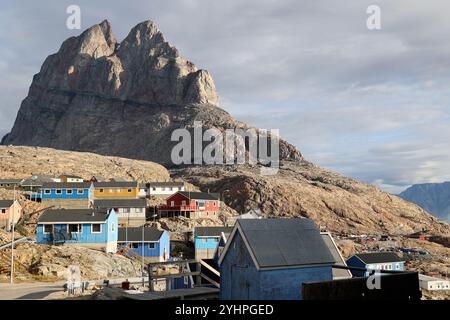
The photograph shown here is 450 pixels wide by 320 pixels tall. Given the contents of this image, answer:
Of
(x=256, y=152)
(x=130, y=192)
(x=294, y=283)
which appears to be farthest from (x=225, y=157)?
(x=294, y=283)

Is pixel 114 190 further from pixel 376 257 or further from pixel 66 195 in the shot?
pixel 376 257

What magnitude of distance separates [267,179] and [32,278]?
100m

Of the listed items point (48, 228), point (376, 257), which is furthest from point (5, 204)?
point (376, 257)

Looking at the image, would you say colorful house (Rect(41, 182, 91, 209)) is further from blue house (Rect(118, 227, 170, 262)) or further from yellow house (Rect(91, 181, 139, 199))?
blue house (Rect(118, 227, 170, 262))

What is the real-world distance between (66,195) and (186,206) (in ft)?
83.4

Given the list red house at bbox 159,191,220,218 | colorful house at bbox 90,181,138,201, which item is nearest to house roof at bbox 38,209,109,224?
red house at bbox 159,191,220,218

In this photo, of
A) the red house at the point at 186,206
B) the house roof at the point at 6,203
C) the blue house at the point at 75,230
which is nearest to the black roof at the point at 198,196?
the red house at the point at 186,206

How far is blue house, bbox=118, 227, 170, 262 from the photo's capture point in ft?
213

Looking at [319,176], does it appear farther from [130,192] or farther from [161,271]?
[161,271]

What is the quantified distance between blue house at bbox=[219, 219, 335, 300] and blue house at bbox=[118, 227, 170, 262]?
44.1 m

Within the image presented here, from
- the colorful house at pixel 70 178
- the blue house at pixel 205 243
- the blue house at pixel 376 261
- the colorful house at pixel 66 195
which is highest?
the colorful house at pixel 70 178

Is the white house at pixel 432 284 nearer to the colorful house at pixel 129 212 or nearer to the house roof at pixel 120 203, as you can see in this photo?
the colorful house at pixel 129 212

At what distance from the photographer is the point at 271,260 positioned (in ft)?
65.7

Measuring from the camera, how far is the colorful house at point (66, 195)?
8412cm
